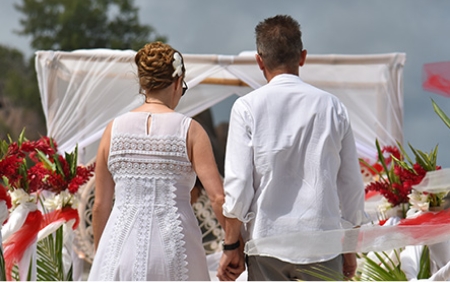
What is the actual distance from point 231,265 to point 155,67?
0.85 meters

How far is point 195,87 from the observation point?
6969 millimetres

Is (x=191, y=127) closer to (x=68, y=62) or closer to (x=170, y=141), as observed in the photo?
(x=170, y=141)

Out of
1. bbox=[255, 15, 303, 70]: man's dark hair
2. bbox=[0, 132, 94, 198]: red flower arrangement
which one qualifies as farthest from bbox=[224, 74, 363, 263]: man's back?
bbox=[0, 132, 94, 198]: red flower arrangement

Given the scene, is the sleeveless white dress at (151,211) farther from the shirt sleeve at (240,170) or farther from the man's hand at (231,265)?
the shirt sleeve at (240,170)

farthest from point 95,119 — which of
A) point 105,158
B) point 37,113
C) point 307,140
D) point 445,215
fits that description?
point 37,113

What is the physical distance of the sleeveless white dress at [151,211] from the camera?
10.4 feet

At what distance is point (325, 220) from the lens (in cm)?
297

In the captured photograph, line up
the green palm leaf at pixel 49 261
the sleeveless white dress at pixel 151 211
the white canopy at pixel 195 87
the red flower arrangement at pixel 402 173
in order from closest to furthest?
1. the sleeveless white dress at pixel 151 211
2. the red flower arrangement at pixel 402 173
3. the green palm leaf at pixel 49 261
4. the white canopy at pixel 195 87

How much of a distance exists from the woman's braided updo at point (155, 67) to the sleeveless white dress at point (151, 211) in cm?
16

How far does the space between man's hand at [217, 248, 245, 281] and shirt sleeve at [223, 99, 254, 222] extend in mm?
148

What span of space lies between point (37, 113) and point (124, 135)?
28545 mm

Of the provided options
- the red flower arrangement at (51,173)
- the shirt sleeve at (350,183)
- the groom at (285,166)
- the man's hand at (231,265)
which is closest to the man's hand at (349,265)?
the groom at (285,166)

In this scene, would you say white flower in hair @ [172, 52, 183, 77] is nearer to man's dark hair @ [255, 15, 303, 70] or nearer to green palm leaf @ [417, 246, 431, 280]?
man's dark hair @ [255, 15, 303, 70]

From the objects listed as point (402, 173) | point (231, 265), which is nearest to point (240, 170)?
point (231, 265)
